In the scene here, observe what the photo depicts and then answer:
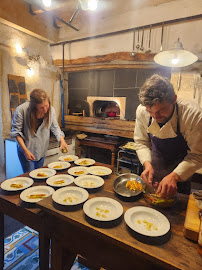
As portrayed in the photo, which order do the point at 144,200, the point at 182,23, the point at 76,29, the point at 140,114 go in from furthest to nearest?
the point at 76,29, the point at 182,23, the point at 140,114, the point at 144,200

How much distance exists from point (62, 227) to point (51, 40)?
441cm

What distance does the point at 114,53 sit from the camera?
12.3 feet

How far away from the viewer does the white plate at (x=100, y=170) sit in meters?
1.77

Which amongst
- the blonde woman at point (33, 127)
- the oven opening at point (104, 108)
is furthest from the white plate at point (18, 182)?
the oven opening at point (104, 108)

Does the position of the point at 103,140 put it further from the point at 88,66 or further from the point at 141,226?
the point at 141,226

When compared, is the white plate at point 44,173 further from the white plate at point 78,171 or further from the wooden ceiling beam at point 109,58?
the wooden ceiling beam at point 109,58

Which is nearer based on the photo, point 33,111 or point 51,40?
point 33,111

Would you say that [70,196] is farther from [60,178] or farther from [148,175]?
[148,175]

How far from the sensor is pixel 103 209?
1.14m

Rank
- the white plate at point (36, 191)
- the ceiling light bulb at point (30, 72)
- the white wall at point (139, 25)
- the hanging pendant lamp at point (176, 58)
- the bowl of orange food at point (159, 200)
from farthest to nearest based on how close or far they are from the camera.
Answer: the ceiling light bulb at point (30, 72)
the white wall at point (139, 25)
the hanging pendant lamp at point (176, 58)
the white plate at point (36, 191)
the bowl of orange food at point (159, 200)

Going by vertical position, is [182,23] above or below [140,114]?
above

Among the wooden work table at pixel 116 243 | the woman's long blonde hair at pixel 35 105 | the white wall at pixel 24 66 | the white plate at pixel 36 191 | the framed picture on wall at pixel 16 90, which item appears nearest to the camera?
the wooden work table at pixel 116 243

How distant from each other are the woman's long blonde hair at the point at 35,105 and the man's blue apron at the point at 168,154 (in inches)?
54.5

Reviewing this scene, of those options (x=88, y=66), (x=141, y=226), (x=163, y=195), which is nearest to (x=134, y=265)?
(x=141, y=226)
